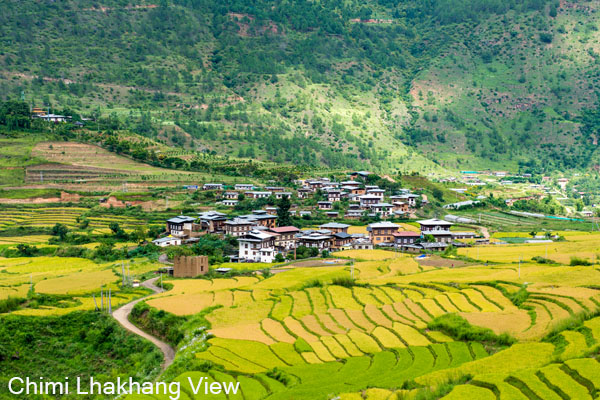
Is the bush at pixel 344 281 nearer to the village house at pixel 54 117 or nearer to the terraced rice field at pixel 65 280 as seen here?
the terraced rice field at pixel 65 280

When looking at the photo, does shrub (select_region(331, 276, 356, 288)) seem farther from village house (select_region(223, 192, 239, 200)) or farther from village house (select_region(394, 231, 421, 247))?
village house (select_region(223, 192, 239, 200))

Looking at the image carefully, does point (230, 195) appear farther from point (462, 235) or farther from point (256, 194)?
point (462, 235)

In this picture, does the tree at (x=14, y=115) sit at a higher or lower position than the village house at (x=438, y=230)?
higher

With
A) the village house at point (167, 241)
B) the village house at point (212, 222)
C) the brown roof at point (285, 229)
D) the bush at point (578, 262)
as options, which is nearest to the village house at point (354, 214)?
the brown roof at point (285, 229)

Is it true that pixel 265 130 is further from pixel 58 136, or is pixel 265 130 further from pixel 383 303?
pixel 383 303

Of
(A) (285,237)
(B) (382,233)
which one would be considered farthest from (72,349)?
(B) (382,233)

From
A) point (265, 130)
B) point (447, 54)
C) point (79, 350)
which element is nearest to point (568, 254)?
point (79, 350)
